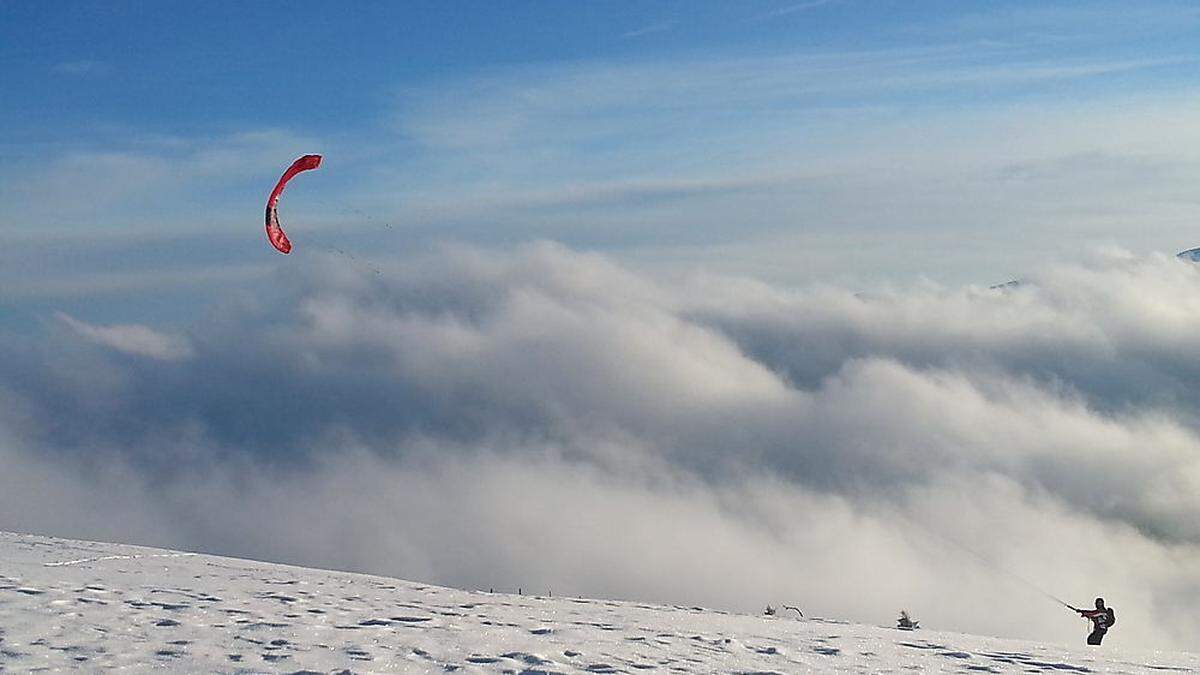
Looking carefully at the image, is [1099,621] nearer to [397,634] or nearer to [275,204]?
[397,634]

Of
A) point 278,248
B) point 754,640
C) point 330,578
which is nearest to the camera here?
point 754,640

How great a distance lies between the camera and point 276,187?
80.3 ft

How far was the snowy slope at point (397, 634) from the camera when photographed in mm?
11516

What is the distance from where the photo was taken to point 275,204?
25.1m

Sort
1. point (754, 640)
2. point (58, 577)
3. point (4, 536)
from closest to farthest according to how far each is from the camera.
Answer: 1. point (754, 640)
2. point (58, 577)
3. point (4, 536)

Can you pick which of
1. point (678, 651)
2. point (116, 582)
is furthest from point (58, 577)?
point (678, 651)

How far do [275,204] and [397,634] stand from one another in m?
14.9

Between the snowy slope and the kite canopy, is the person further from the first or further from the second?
the kite canopy

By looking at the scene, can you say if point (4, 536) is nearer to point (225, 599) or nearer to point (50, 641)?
point (225, 599)

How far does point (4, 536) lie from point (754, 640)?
16.0m

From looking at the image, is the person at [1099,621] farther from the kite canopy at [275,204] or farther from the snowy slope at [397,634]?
the kite canopy at [275,204]

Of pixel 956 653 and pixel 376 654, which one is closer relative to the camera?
pixel 376 654

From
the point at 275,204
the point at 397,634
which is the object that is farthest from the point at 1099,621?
the point at 275,204

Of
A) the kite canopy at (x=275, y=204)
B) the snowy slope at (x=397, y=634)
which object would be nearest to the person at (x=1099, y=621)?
the snowy slope at (x=397, y=634)
